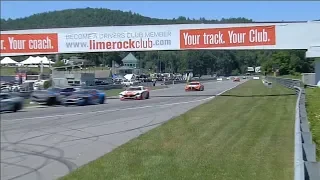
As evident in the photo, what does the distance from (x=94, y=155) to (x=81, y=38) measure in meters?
29.6

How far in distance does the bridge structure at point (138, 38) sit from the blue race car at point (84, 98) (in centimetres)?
557

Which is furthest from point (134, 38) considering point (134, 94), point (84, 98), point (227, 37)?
point (84, 98)

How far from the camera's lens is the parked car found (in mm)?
19927

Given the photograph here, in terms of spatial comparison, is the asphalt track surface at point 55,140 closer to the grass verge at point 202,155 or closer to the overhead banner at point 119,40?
the grass verge at point 202,155

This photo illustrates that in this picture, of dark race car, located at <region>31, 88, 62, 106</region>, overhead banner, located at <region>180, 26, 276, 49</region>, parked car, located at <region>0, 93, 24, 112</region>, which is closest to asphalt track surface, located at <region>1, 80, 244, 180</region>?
parked car, located at <region>0, 93, 24, 112</region>

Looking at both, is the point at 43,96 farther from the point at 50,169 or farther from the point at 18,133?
the point at 50,169

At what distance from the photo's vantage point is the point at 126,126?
60.4 ft

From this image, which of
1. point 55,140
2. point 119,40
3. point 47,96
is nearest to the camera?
point 55,140

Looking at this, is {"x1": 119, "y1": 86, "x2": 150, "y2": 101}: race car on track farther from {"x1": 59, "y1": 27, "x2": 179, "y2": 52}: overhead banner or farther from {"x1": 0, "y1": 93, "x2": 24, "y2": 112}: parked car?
{"x1": 0, "y1": 93, "x2": 24, "y2": 112}: parked car

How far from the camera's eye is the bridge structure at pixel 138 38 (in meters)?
36.2

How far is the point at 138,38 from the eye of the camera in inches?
1549

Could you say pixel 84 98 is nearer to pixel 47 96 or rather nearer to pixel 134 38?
pixel 47 96

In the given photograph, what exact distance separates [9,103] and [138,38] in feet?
61.3

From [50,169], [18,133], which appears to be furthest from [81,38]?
[50,169]
